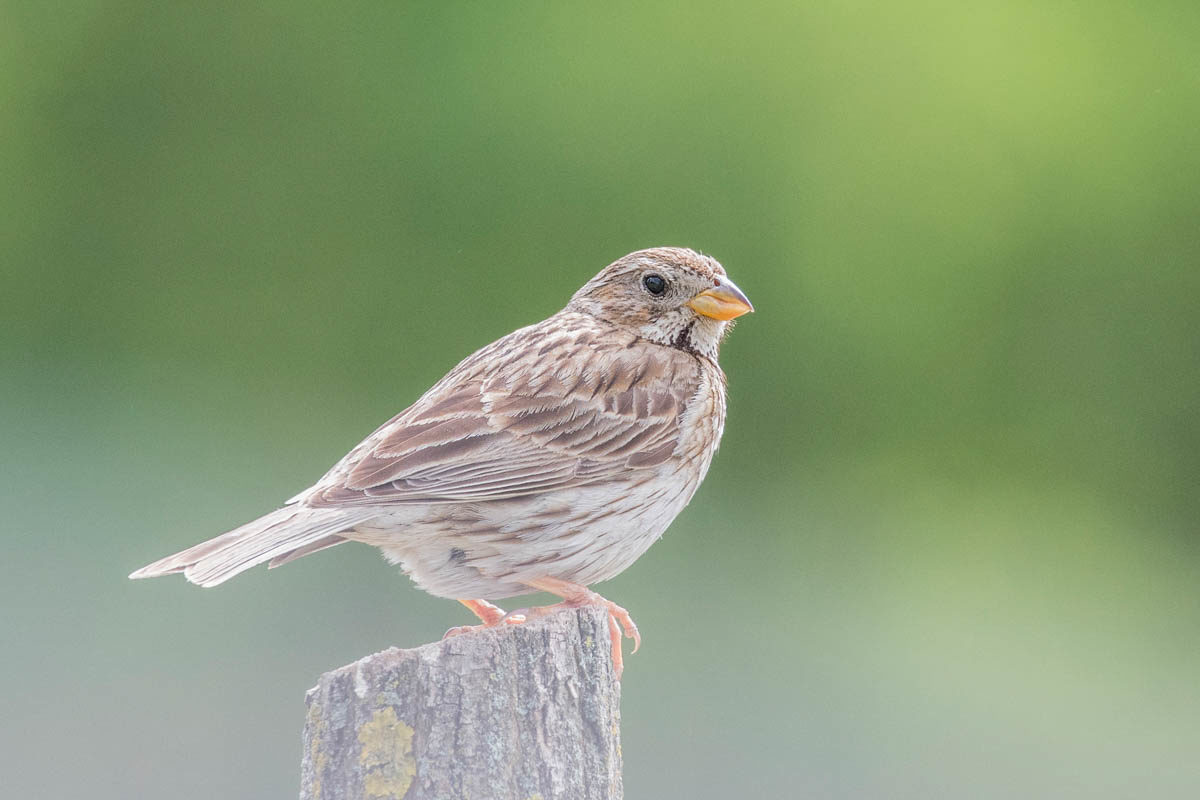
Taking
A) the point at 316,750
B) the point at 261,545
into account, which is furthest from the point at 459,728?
the point at 261,545

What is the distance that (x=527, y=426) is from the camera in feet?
13.4

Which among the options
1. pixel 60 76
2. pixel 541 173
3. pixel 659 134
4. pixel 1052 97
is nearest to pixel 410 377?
pixel 541 173

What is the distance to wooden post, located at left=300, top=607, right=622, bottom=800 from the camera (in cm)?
262

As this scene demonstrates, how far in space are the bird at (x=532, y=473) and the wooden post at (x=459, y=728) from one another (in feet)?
2.64

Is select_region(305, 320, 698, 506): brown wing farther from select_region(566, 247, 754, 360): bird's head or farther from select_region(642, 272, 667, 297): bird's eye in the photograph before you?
select_region(642, 272, 667, 297): bird's eye

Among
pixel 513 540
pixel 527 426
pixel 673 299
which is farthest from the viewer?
pixel 673 299

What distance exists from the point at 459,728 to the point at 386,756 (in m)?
0.15

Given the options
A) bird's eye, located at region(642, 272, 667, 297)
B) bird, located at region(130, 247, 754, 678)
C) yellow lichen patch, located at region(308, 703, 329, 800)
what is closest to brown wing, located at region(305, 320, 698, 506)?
bird, located at region(130, 247, 754, 678)

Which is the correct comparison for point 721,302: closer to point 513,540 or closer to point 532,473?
point 532,473

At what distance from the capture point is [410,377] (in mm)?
6332

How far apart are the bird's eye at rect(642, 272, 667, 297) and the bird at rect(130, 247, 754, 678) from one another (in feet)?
0.09

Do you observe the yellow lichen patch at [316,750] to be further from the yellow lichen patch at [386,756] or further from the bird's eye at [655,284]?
the bird's eye at [655,284]

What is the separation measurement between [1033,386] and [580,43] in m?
2.83

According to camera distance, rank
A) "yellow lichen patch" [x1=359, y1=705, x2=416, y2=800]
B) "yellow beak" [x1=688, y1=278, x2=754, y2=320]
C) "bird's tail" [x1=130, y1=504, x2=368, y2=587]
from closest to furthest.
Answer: "yellow lichen patch" [x1=359, y1=705, x2=416, y2=800]
"bird's tail" [x1=130, y1=504, x2=368, y2=587]
"yellow beak" [x1=688, y1=278, x2=754, y2=320]
